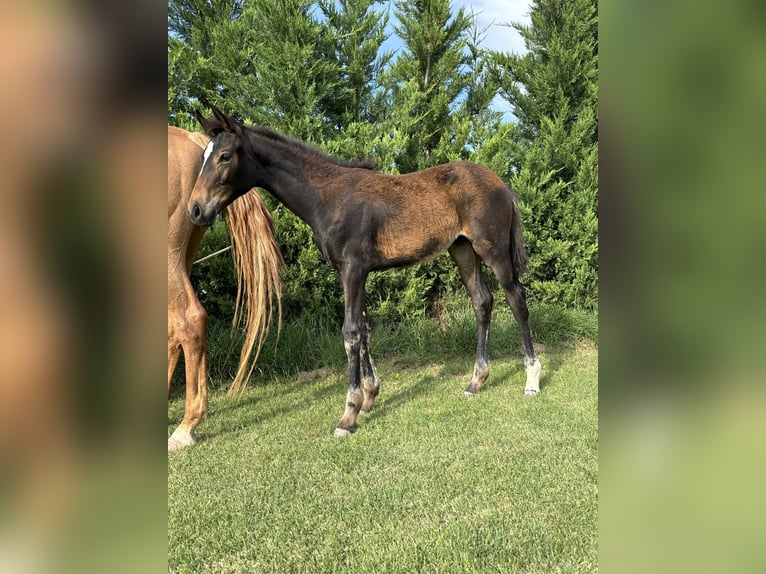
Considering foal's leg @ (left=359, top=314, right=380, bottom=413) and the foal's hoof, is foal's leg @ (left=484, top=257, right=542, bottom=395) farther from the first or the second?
foal's leg @ (left=359, top=314, right=380, bottom=413)

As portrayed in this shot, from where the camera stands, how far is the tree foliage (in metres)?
5.81

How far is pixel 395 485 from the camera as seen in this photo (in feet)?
8.58

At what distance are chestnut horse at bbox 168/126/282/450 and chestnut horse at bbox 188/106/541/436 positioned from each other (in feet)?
0.65

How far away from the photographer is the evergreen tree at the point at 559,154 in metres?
6.82

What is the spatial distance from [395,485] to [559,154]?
19.2ft

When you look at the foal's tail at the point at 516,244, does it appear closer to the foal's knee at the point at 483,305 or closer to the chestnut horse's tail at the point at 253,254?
the foal's knee at the point at 483,305

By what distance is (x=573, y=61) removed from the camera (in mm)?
Result: 6770

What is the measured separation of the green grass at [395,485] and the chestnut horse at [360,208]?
1.39 ft
